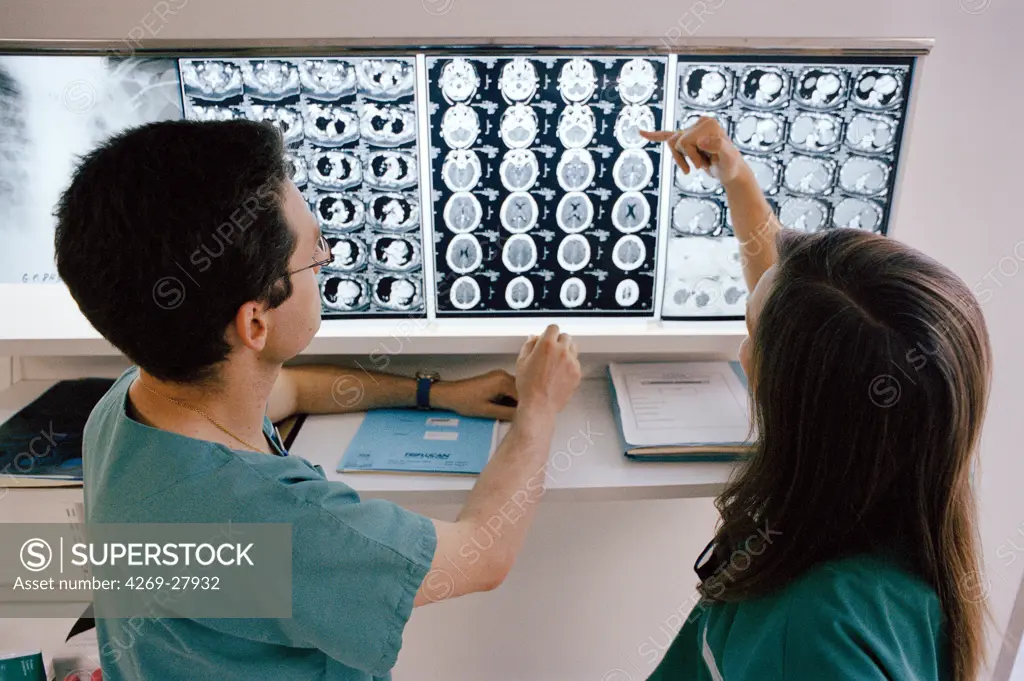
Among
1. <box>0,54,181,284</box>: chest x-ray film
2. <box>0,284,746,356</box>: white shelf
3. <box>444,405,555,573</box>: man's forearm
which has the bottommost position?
<box>444,405,555,573</box>: man's forearm

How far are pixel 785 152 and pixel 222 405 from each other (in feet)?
3.87

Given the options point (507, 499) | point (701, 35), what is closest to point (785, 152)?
point (701, 35)

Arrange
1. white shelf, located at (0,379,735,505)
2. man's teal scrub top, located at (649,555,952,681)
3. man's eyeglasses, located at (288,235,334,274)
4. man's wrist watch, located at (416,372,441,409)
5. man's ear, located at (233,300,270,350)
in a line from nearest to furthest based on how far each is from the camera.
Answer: man's teal scrub top, located at (649,555,952,681) < man's ear, located at (233,300,270,350) < man's eyeglasses, located at (288,235,334,274) < white shelf, located at (0,379,735,505) < man's wrist watch, located at (416,372,441,409)

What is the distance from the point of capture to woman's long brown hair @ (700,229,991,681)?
0.80m

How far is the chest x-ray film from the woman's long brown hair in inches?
48.7

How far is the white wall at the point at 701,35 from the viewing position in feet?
4.45

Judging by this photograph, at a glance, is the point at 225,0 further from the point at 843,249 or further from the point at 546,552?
the point at 546,552

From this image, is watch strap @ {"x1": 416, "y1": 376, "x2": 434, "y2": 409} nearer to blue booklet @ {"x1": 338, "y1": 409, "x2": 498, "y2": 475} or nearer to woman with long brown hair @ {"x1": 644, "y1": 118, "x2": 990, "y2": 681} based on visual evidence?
blue booklet @ {"x1": 338, "y1": 409, "x2": 498, "y2": 475}

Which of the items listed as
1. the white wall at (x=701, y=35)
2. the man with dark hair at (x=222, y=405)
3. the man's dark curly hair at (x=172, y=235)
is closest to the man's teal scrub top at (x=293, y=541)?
the man with dark hair at (x=222, y=405)

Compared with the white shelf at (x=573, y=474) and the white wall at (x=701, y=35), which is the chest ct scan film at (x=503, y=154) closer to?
the white wall at (x=701, y=35)

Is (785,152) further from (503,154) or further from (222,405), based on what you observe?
(222,405)

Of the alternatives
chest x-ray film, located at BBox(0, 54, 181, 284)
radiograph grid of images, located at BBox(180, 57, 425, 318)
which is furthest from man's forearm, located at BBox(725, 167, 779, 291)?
chest x-ray film, located at BBox(0, 54, 181, 284)

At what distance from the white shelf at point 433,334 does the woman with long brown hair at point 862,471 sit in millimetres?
546

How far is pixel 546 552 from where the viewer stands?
186 centimetres
